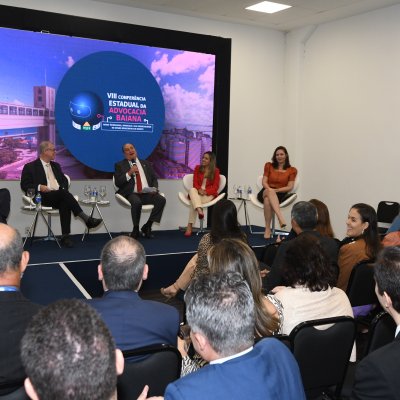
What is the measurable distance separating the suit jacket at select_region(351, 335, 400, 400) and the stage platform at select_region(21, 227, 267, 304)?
Result: 300 centimetres

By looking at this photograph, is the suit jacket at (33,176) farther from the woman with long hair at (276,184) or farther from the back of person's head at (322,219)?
the back of person's head at (322,219)

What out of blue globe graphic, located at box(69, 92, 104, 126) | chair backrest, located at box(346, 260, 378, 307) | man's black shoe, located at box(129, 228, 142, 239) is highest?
blue globe graphic, located at box(69, 92, 104, 126)

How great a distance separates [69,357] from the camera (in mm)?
933

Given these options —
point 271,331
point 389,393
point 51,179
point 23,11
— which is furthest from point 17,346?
point 23,11

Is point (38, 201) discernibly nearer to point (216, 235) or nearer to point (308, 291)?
point (216, 235)

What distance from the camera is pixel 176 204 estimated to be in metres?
8.21

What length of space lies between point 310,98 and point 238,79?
4.27 feet

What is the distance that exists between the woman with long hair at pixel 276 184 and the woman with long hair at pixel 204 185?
0.74 metres

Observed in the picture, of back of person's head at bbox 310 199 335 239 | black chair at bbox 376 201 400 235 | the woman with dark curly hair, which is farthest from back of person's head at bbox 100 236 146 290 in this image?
black chair at bbox 376 201 400 235

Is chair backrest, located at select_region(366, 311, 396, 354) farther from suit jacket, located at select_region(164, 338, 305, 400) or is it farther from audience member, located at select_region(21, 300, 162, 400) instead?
audience member, located at select_region(21, 300, 162, 400)

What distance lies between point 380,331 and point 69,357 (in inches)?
72.0

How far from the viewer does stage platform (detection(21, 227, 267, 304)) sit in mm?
4395

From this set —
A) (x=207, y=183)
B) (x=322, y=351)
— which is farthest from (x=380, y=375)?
(x=207, y=183)

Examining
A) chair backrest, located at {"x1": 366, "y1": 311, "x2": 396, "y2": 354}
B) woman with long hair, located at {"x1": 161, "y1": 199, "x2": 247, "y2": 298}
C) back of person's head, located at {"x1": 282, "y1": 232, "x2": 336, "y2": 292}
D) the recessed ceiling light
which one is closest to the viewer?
chair backrest, located at {"x1": 366, "y1": 311, "x2": 396, "y2": 354}
